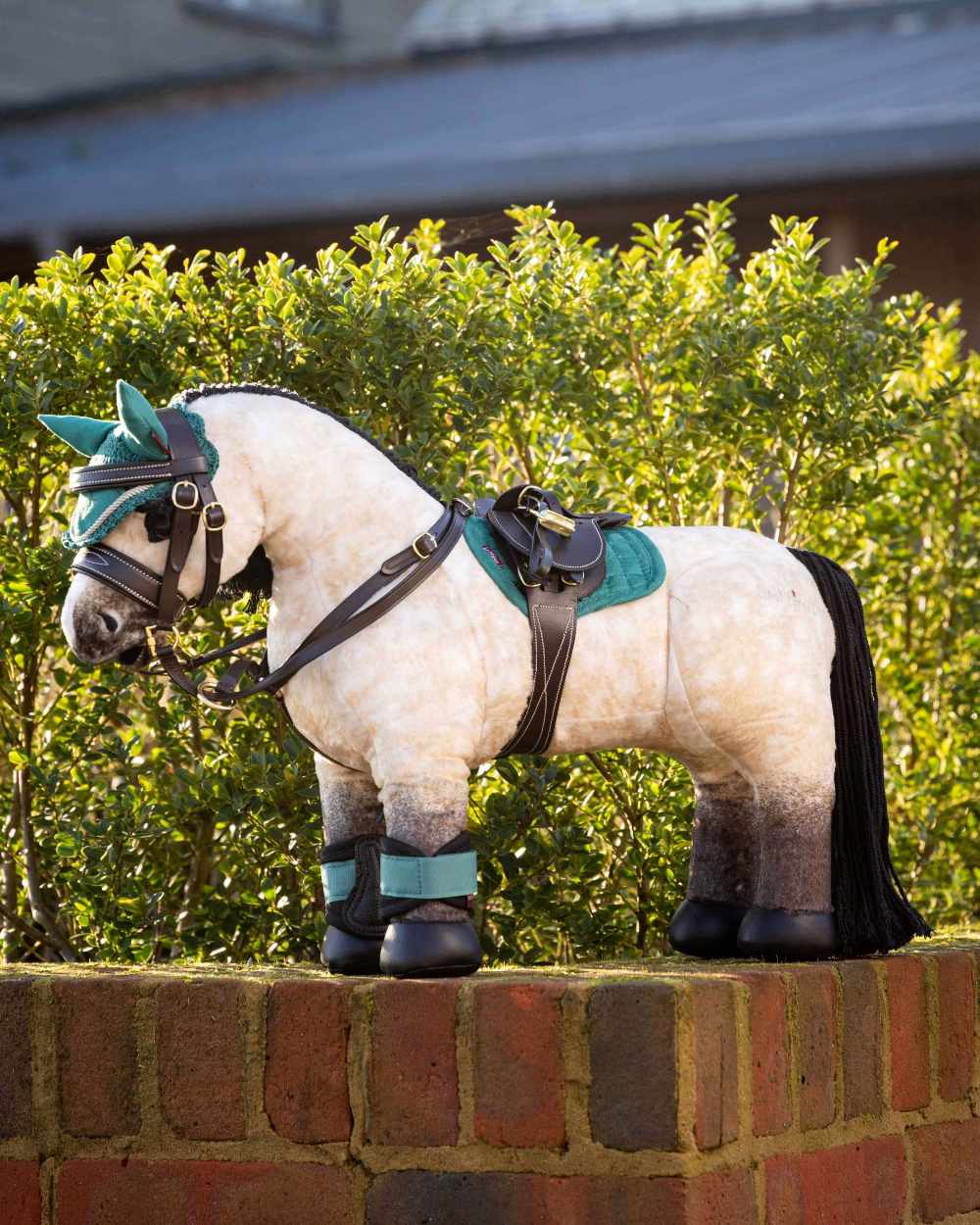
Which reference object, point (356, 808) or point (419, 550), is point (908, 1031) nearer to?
point (356, 808)

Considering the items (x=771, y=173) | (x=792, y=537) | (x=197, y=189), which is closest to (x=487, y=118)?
(x=197, y=189)

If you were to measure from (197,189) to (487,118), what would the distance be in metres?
1.71

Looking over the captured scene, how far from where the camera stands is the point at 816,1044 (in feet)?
8.46

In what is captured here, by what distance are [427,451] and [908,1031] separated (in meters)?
1.32

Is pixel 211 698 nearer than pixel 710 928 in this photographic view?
Yes

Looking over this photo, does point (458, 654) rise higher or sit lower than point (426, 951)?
higher

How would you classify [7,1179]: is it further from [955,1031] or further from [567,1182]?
[955,1031]

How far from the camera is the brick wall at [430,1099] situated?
234cm

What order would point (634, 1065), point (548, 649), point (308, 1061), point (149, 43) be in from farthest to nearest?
point (149, 43)
point (548, 649)
point (308, 1061)
point (634, 1065)

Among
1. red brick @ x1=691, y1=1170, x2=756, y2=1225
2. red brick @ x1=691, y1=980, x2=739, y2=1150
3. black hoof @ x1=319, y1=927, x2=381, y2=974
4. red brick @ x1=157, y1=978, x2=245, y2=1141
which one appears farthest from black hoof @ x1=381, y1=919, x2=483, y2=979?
red brick @ x1=691, y1=1170, x2=756, y2=1225

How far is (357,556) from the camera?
8.30 feet

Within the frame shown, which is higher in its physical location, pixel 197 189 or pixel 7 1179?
pixel 197 189

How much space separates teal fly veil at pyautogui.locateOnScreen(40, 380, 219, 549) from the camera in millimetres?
2391

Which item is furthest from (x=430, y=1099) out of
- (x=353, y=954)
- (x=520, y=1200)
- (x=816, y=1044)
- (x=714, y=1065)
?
(x=816, y=1044)
